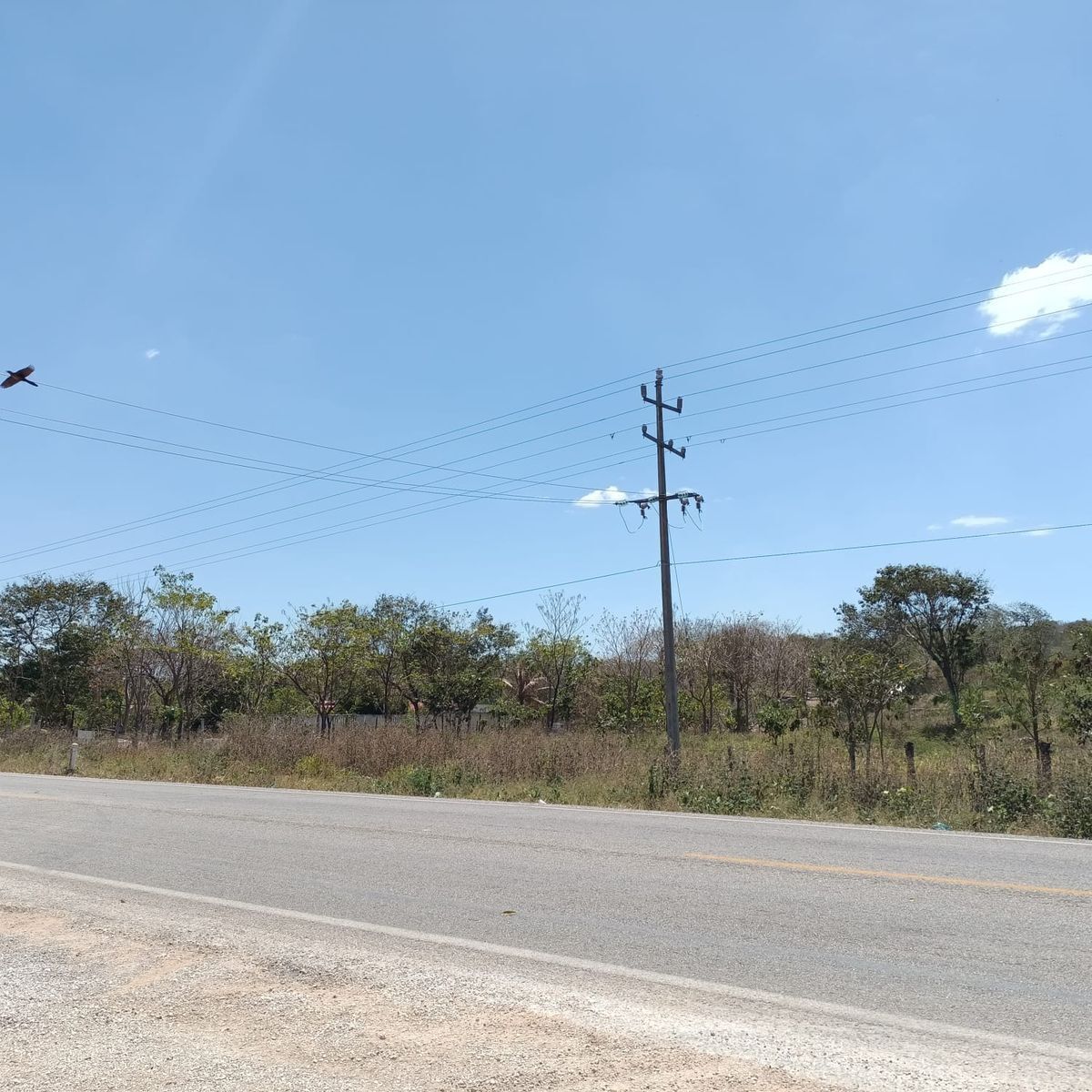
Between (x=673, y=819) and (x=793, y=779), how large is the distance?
123 inches

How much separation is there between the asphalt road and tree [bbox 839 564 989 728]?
117 ft

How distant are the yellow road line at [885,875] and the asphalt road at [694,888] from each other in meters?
0.04

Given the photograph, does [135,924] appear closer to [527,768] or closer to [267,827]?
[267,827]

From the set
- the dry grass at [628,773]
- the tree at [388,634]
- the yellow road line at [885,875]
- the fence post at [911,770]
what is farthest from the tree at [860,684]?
the tree at [388,634]

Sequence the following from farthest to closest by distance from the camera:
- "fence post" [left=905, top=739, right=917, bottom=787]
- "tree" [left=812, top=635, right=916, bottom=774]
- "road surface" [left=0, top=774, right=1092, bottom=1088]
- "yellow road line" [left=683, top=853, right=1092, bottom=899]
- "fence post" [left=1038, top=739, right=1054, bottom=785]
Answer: "tree" [left=812, top=635, right=916, bottom=774]
"fence post" [left=905, top=739, right=917, bottom=787]
"fence post" [left=1038, top=739, right=1054, bottom=785]
"yellow road line" [left=683, top=853, right=1092, bottom=899]
"road surface" [left=0, top=774, right=1092, bottom=1088]

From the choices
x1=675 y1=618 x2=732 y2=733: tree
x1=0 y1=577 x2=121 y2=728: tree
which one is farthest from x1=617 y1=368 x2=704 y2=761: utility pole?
x1=0 y1=577 x2=121 y2=728: tree

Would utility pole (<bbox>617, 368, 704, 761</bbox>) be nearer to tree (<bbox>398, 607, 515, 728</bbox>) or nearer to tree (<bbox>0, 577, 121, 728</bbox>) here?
tree (<bbox>398, 607, 515, 728</bbox>)

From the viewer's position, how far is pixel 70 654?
5481 cm

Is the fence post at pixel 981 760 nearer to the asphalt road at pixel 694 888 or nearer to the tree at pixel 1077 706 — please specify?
the asphalt road at pixel 694 888

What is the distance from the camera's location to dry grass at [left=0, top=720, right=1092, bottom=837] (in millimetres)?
13102

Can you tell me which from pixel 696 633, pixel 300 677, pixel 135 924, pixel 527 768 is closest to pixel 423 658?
pixel 300 677

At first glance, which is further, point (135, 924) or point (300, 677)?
point (300, 677)

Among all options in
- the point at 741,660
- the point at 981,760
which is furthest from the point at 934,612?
the point at 981,760

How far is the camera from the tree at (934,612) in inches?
1786
